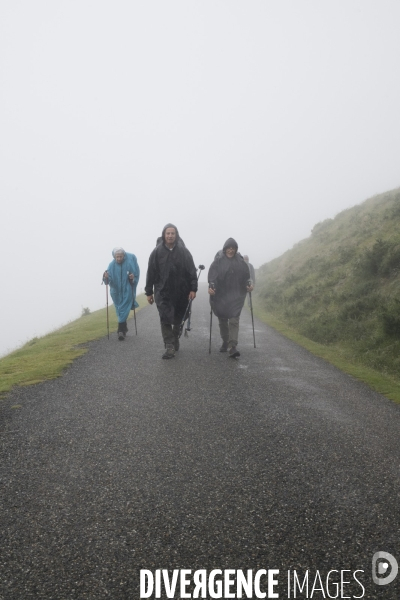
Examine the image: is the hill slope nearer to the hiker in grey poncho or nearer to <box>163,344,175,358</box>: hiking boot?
the hiker in grey poncho

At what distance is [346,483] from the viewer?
3.94 metres

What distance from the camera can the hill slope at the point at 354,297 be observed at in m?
10.4

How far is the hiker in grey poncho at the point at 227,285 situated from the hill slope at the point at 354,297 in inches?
134

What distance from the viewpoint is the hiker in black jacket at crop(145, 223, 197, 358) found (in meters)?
10.6

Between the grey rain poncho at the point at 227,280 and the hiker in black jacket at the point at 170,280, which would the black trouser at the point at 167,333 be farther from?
the grey rain poncho at the point at 227,280

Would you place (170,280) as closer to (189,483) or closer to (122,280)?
(122,280)

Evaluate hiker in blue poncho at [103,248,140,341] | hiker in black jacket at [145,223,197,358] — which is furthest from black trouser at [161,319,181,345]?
hiker in blue poncho at [103,248,140,341]

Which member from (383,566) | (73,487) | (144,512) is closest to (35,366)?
(73,487)

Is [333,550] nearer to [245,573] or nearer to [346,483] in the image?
[245,573]

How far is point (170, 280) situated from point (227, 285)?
1.81m

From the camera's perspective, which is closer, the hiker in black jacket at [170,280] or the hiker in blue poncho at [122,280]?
the hiker in black jacket at [170,280]

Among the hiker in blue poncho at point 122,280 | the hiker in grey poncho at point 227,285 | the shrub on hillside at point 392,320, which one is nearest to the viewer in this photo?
the shrub on hillside at point 392,320

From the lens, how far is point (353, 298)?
1400 cm

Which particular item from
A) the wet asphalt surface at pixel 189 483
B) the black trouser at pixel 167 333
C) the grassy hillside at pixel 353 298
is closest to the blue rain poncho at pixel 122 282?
the black trouser at pixel 167 333
